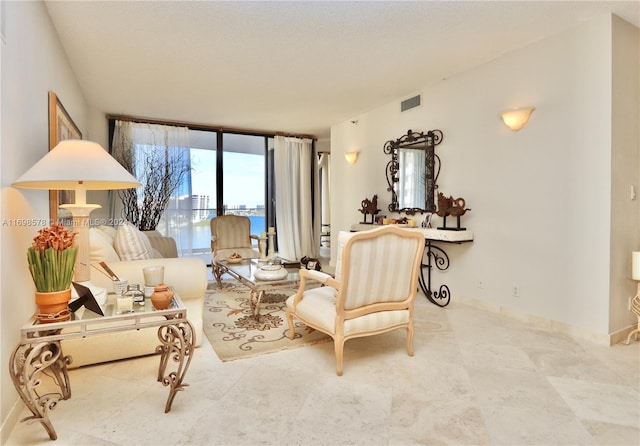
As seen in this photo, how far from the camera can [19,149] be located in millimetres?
1918

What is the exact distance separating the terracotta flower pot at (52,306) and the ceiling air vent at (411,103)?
4046 millimetres

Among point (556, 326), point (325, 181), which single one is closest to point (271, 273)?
point (556, 326)

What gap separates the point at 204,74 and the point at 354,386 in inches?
133

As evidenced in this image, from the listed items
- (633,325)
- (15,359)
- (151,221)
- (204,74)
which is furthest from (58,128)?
(633,325)

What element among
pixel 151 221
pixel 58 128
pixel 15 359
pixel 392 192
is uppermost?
pixel 58 128

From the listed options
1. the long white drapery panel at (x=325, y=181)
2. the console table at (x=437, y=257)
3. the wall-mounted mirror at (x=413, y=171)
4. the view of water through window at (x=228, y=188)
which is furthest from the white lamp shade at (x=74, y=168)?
the long white drapery panel at (x=325, y=181)

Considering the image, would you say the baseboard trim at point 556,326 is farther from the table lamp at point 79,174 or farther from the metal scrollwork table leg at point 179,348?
the table lamp at point 79,174

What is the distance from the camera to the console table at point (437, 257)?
3.67 meters

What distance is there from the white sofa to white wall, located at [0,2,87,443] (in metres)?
0.38

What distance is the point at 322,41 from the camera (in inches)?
122

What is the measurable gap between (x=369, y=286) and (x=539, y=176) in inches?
79.3

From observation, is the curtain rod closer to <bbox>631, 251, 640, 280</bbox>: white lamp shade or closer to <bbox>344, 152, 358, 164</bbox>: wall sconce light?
<bbox>344, 152, 358, 164</bbox>: wall sconce light

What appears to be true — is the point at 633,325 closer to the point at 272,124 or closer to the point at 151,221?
the point at 272,124

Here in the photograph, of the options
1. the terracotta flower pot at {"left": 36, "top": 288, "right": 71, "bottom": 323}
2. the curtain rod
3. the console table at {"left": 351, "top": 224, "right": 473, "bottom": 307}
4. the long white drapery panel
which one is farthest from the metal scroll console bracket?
the long white drapery panel
